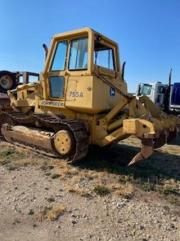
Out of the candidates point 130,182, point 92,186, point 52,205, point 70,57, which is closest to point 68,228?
point 52,205

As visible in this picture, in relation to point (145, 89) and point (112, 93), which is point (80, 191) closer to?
point (112, 93)

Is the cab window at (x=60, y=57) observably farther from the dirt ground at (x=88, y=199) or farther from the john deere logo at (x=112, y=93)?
the dirt ground at (x=88, y=199)

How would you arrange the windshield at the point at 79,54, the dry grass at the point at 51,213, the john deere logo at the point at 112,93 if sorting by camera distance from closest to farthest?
1. the dry grass at the point at 51,213
2. the windshield at the point at 79,54
3. the john deere logo at the point at 112,93

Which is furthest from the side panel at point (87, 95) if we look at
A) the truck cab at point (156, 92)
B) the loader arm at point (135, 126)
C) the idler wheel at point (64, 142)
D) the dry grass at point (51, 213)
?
the truck cab at point (156, 92)

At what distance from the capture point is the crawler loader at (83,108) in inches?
237

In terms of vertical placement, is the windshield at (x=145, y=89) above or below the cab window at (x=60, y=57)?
below

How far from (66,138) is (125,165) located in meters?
1.65

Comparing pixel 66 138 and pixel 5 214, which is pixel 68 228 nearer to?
pixel 5 214

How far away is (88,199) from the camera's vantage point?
4.51m

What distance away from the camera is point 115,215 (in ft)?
13.1

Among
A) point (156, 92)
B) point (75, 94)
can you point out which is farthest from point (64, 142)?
point (156, 92)

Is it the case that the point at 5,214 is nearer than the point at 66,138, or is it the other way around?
the point at 5,214

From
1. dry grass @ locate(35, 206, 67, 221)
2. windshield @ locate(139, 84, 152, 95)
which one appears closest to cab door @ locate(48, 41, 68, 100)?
dry grass @ locate(35, 206, 67, 221)

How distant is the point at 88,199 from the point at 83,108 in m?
2.38
